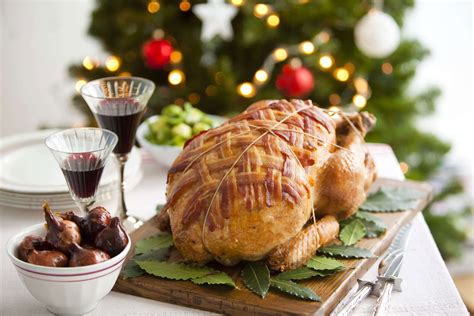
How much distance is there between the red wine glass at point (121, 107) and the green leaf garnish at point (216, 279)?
18.2 inches

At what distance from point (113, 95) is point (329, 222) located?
0.74 m

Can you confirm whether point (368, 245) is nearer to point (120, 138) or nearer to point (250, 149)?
point (250, 149)

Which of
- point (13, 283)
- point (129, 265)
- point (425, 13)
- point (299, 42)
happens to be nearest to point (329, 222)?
point (129, 265)

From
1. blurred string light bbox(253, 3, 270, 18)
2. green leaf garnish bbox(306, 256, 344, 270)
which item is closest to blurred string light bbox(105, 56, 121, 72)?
blurred string light bbox(253, 3, 270, 18)

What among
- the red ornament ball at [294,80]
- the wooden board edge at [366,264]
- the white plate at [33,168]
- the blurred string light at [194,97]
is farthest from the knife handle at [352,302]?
the blurred string light at [194,97]

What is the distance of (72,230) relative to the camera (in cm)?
154

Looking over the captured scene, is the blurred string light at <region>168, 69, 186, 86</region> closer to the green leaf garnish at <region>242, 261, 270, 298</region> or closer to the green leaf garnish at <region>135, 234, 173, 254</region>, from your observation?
the green leaf garnish at <region>135, 234, 173, 254</region>

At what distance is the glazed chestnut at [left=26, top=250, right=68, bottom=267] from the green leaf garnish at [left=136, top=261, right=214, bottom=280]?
272mm

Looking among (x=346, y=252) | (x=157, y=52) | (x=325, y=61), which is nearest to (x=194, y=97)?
(x=157, y=52)

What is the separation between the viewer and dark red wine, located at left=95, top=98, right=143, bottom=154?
76.6 inches

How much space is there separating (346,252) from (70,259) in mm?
730

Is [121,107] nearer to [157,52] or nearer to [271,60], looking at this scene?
[157,52]

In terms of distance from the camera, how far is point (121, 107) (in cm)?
196

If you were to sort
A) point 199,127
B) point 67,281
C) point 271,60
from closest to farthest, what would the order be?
point 67,281 → point 199,127 → point 271,60
